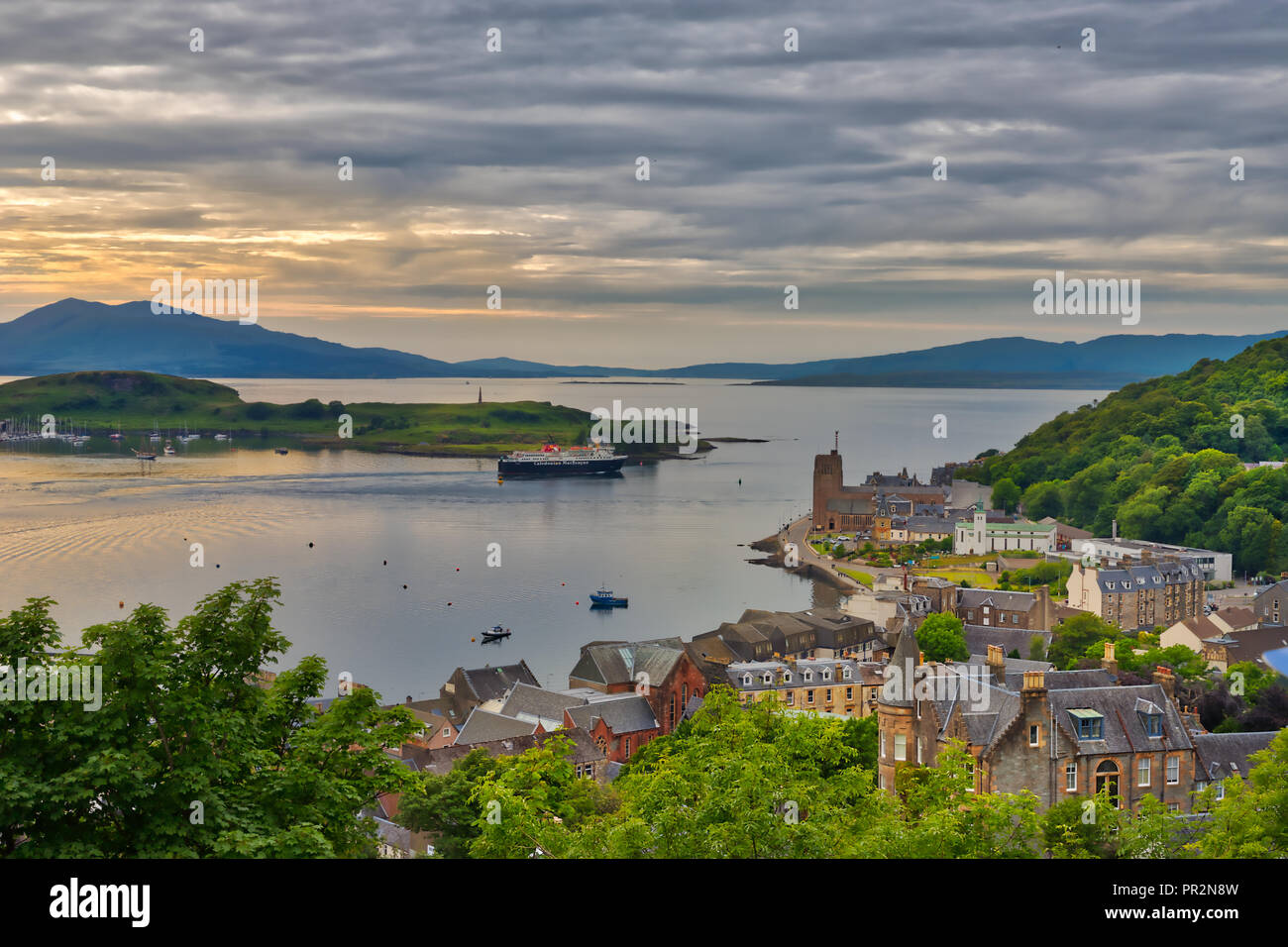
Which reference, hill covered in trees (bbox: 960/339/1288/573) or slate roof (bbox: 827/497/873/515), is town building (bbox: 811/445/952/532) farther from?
hill covered in trees (bbox: 960/339/1288/573)

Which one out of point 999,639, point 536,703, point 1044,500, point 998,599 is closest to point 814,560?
point 998,599

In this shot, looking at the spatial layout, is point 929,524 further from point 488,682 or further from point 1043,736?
point 1043,736

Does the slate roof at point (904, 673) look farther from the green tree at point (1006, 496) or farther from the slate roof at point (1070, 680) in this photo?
the green tree at point (1006, 496)

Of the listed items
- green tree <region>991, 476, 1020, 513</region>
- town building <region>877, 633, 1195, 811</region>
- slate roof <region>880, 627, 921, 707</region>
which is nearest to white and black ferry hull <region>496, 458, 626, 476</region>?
green tree <region>991, 476, 1020, 513</region>

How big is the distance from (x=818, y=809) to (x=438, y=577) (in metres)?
47.9

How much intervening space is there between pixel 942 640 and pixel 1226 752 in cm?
1484

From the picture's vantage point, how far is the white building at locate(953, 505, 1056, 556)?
73.4m

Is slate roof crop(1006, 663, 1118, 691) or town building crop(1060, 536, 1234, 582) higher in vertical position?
slate roof crop(1006, 663, 1118, 691)

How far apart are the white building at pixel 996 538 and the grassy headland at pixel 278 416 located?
7425cm

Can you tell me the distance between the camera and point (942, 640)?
36594mm

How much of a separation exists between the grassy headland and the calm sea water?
26860mm

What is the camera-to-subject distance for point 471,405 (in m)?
172
